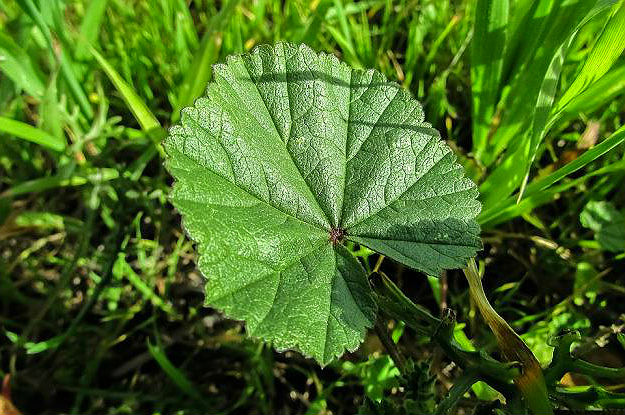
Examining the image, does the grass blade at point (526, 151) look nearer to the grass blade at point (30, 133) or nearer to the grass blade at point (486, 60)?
the grass blade at point (486, 60)

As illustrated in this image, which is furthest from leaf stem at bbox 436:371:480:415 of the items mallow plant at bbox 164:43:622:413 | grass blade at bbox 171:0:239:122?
grass blade at bbox 171:0:239:122

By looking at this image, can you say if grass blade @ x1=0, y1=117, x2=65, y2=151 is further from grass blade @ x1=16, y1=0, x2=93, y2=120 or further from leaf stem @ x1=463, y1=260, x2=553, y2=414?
leaf stem @ x1=463, y1=260, x2=553, y2=414

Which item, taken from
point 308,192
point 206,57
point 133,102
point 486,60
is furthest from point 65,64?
point 486,60

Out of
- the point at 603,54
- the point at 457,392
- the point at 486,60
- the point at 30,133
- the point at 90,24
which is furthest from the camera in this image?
the point at 90,24

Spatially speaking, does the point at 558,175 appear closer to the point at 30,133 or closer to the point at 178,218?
the point at 178,218

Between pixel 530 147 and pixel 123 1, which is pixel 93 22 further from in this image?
pixel 530 147
